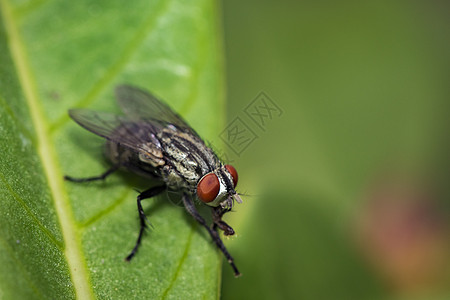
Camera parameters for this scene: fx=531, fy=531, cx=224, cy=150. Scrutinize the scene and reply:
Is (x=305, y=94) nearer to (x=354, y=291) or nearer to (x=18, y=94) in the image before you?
(x=354, y=291)

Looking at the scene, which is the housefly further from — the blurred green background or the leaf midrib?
the leaf midrib

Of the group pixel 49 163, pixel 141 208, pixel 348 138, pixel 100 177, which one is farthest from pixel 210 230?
pixel 348 138

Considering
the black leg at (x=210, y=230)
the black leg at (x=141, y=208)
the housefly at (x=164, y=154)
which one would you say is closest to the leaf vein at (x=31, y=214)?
the black leg at (x=141, y=208)

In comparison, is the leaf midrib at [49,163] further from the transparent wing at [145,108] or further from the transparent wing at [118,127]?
the transparent wing at [145,108]

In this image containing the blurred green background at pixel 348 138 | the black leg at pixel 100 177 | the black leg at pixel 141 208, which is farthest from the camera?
the blurred green background at pixel 348 138

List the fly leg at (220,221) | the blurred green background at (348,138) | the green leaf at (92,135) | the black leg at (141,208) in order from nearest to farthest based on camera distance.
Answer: the green leaf at (92,135), the black leg at (141,208), the fly leg at (220,221), the blurred green background at (348,138)

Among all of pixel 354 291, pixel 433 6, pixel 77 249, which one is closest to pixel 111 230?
pixel 77 249

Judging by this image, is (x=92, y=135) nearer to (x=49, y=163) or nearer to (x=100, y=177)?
(x=100, y=177)
